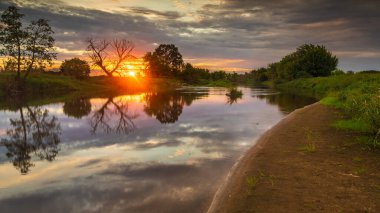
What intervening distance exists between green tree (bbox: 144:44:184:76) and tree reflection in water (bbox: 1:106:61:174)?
10013cm

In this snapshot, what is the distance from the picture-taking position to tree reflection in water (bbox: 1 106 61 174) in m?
14.2

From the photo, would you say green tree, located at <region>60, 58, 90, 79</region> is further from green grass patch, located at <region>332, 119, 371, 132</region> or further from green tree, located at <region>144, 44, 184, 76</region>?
green grass patch, located at <region>332, 119, 371, 132</region>

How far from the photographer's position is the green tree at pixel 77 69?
81.8m

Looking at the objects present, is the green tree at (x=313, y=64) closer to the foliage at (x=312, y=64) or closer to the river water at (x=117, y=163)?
the foliage at (x=312, y=64)

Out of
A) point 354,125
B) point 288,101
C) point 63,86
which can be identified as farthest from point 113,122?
point 63,86

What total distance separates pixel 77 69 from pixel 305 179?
260 feet

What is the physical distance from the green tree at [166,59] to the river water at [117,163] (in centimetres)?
10290

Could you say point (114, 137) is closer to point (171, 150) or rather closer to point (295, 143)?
point (171, 150)

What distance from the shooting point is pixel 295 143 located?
47.9 feet

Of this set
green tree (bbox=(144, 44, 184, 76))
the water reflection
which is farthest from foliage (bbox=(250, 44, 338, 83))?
the water reflection

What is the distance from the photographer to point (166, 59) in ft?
449

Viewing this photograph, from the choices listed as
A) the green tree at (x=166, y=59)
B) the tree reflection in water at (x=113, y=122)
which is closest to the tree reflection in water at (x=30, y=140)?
the tree reflection in water at (x=113, y=122)

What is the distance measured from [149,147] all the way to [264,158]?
5976mm

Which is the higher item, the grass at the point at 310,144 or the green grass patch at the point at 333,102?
the green grass patch at the point at 333,102
